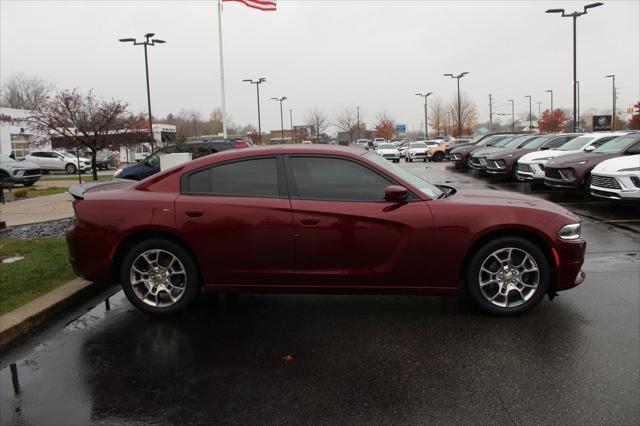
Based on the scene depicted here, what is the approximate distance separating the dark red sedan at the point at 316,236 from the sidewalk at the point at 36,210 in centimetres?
724

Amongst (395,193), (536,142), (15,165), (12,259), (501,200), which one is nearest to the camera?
(395,193)

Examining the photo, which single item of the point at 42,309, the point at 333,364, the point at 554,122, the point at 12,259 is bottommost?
the point at 333,364

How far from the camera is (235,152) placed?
517 cm

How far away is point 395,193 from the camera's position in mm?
4637

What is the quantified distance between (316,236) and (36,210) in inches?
433

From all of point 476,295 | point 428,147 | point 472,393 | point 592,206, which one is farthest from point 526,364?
point 428,147

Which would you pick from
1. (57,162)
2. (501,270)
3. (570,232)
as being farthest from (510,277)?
(57,162)

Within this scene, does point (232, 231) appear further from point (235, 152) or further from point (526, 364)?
point (526, 364)

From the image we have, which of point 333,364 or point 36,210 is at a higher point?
point 36,210

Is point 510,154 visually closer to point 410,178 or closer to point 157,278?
point 410,178

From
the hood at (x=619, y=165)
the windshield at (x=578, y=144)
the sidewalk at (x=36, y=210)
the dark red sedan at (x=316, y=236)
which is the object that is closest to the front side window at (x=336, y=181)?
the dark red sedan at (x=316, y=236)

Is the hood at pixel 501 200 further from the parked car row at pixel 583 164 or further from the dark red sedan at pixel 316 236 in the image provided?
the parked car row at pixel 583 164

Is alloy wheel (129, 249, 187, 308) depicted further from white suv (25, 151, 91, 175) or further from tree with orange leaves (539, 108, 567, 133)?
tree with orange leaves (539, 108, 567, 133)

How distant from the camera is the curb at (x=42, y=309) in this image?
4.48 m
